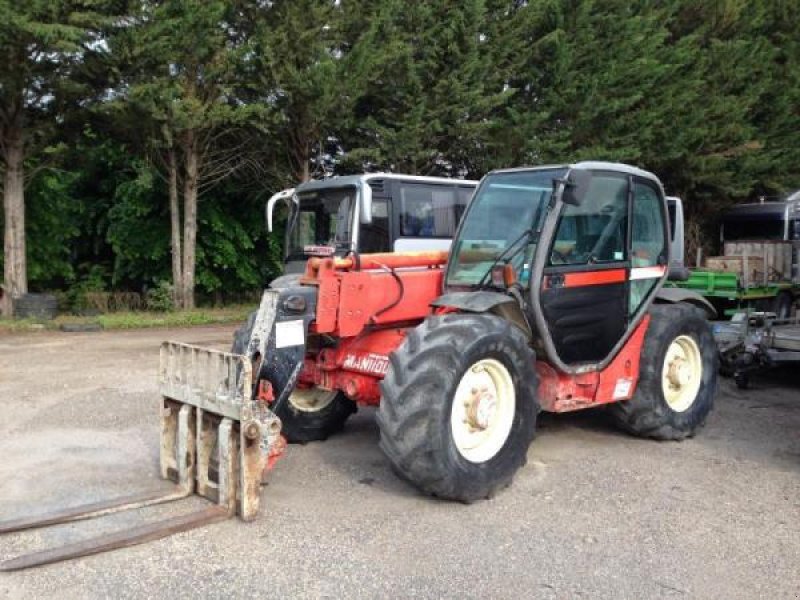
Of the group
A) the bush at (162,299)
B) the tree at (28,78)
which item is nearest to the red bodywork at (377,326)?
the tree at (28,78)

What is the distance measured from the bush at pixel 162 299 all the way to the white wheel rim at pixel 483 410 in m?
12.9

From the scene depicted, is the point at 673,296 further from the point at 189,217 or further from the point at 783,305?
the point at 189,217

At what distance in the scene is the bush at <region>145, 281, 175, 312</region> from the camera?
1698 centimetres

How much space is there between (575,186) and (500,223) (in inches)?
26.1

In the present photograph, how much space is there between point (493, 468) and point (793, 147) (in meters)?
22.6

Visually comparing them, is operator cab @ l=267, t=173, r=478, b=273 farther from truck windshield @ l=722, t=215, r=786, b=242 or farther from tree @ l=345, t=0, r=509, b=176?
truck windshield @ l=722, t=215, r=786, b=242

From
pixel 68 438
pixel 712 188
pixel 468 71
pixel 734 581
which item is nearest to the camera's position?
pixel 734 581

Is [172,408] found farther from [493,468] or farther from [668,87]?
[668,87]

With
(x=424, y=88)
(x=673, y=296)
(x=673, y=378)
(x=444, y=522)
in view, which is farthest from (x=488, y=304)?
(x=424, y=88)

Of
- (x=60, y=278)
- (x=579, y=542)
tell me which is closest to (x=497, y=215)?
(x=579, y=542)

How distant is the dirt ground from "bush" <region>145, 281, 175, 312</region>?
31.8ft

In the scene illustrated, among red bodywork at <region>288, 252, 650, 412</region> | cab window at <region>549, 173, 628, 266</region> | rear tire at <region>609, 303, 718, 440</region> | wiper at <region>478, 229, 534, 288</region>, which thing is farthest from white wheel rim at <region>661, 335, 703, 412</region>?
wiper at <region>478, 229, 534, 288</region>

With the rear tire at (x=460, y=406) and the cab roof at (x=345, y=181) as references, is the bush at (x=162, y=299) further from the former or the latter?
the rear tire at (x=460, y=406)

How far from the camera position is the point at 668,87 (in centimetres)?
2023
